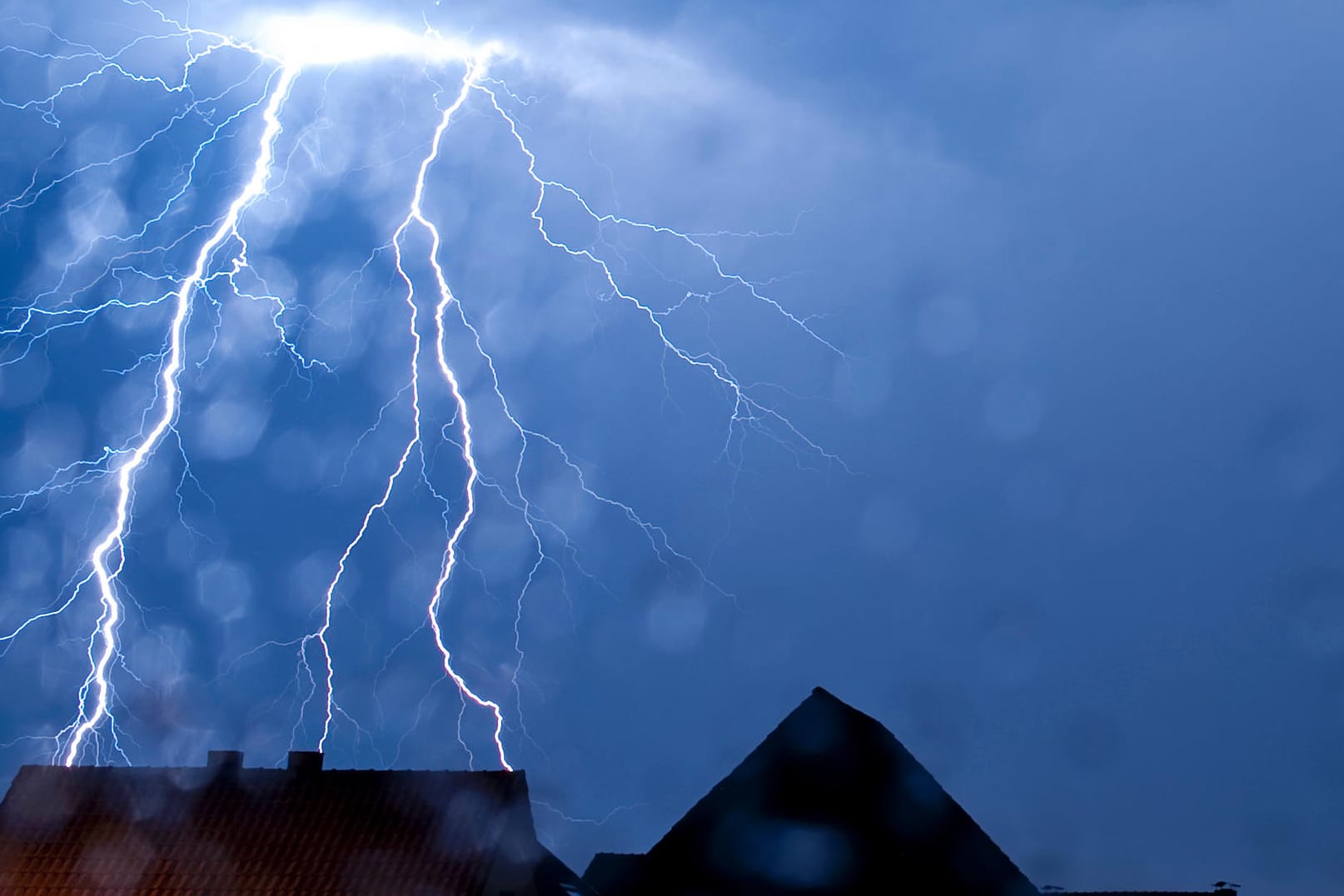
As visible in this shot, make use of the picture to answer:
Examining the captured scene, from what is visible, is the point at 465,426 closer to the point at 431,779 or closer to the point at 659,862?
the point at 431,779

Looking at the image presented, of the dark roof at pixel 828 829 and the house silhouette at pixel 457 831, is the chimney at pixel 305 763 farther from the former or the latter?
the dark roof at pixel 828 829

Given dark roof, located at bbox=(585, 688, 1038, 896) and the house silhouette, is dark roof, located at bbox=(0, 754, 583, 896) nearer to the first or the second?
the house silhouette

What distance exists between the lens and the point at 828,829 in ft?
33.5

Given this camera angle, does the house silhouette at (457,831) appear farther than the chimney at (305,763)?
No

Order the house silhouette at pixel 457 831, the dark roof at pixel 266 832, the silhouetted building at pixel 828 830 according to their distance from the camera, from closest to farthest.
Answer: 1. the silhouetted building at pixel 828 830
2. the house silhouette at pixel 457 831
3. the dark roof at pixel 266 832

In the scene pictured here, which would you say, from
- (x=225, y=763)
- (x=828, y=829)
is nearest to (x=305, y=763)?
(x=225, y=763)

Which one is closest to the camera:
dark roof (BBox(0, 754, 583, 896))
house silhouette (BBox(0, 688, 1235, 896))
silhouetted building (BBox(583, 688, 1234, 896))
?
silhouetted building (BBox(583, 688, 1234, 896))

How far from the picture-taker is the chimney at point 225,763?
1192 cm

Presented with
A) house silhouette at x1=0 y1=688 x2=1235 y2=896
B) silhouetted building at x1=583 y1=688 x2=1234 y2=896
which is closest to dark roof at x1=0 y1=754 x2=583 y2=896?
house silhouette at x1=0 y1=688 x2=1235 y2=896

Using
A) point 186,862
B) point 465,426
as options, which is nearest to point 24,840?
point 186,862

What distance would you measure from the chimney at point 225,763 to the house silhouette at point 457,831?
2 cm

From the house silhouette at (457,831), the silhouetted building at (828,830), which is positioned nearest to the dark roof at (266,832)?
the house silhouette at (457,831)

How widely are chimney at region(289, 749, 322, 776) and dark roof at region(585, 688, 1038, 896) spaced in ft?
11.7

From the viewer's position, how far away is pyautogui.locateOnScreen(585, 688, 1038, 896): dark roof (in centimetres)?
999
